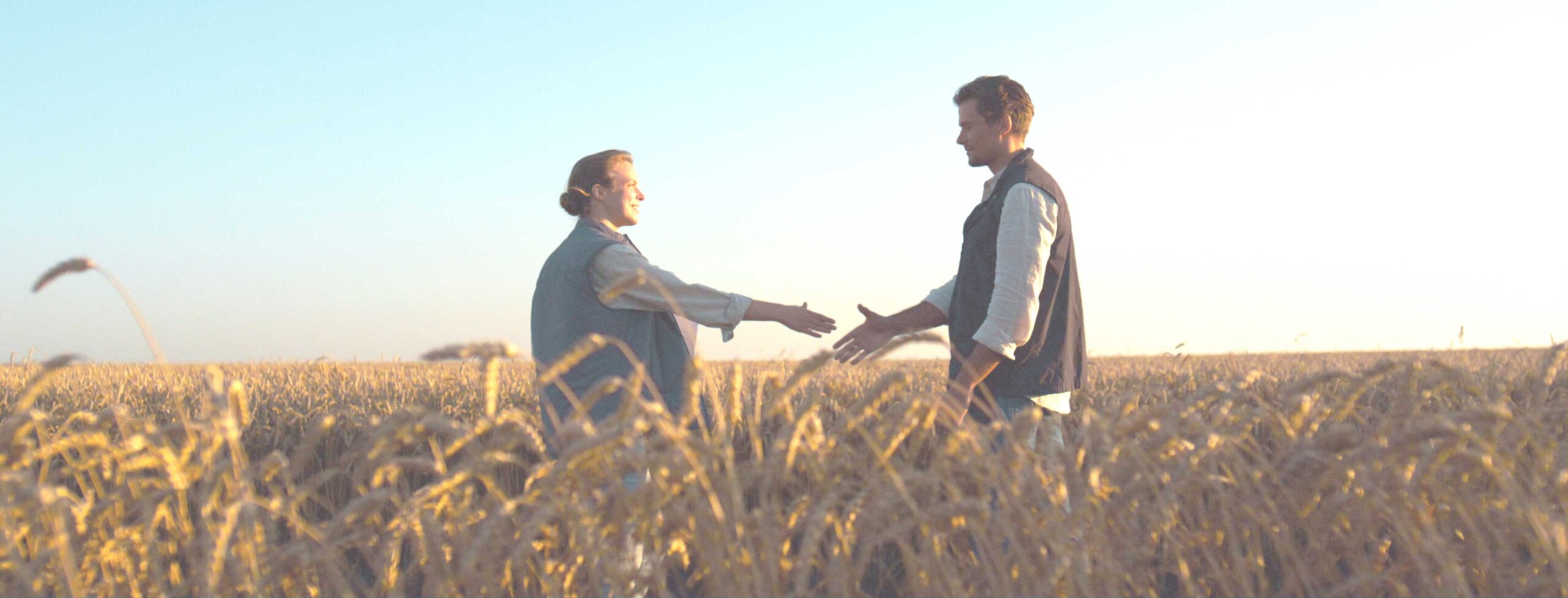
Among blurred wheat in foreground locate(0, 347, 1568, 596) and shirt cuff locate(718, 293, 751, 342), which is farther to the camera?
shirt cuff locate(718, 293, 751, 342)

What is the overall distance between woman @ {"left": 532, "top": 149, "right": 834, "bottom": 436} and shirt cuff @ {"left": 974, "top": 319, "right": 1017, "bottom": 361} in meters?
1.02

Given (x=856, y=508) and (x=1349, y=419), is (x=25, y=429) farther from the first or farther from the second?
(x=1349, y=419)

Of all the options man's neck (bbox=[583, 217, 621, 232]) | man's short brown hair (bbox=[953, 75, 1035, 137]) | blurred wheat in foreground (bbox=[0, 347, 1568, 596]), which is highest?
man's short brown hair (bbox=[953, 75, 1035, 137])

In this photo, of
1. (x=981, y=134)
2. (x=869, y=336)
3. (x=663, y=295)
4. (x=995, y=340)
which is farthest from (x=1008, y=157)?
(x=663, y=295)

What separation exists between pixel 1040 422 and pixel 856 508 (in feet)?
3.38

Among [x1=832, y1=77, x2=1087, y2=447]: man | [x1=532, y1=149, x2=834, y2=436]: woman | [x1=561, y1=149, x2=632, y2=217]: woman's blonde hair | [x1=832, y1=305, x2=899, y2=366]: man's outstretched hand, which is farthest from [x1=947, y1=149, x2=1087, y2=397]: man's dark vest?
[x1=561, y1=149, x2=632, y2=217]: woman's blonde hair

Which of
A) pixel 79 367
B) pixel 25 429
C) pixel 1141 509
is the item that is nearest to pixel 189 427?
pixel 25 429

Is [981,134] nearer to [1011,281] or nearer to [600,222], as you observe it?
[1011,281]

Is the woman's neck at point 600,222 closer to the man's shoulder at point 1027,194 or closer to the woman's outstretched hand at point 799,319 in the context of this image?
the woman's outstretched hand at point 799,319

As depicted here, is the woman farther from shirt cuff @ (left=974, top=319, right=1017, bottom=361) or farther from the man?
shirt cuff @ (left=974, top=319, right=1017, bottom=361)

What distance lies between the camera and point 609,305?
139 inches

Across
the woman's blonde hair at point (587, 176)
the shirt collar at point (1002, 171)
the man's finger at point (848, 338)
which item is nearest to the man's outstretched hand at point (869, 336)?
the man's finger at point (848, 338)

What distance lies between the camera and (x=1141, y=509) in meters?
2.38

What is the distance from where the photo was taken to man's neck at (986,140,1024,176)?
11.0ft
